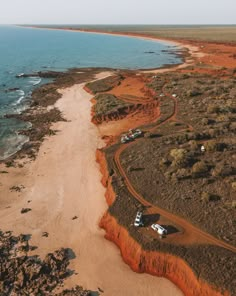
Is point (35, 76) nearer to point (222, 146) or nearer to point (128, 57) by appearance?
point (128, 57)

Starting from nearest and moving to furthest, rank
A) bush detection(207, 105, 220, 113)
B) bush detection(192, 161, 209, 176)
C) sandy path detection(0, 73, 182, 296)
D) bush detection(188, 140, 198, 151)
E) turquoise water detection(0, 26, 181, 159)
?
sandy path detection(0, 73, 182, 296) < bush detection(192, 161, 209, 176) < bush detection(188, 140, 198, 151) < bush detection(207, 105, 220, 113) < turquoise water detection(0, 26, 181, 159)

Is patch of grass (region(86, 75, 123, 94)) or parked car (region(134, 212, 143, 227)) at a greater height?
patch of grass (region(86, 75, 123, 94))

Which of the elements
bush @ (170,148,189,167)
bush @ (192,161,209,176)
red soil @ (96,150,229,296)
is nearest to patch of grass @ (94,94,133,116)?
bush @ (170,148,189,167)

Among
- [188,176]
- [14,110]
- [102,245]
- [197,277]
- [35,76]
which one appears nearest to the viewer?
[197,277]

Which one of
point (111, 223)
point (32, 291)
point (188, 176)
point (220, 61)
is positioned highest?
point (220, 61)

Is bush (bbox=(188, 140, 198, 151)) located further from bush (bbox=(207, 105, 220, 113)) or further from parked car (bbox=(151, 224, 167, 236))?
parked car (bbox=(151, 224, 167, 236))

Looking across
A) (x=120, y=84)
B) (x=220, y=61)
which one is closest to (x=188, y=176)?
(x=120, y=84)

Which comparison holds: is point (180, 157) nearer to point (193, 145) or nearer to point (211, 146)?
point (193, 145)
